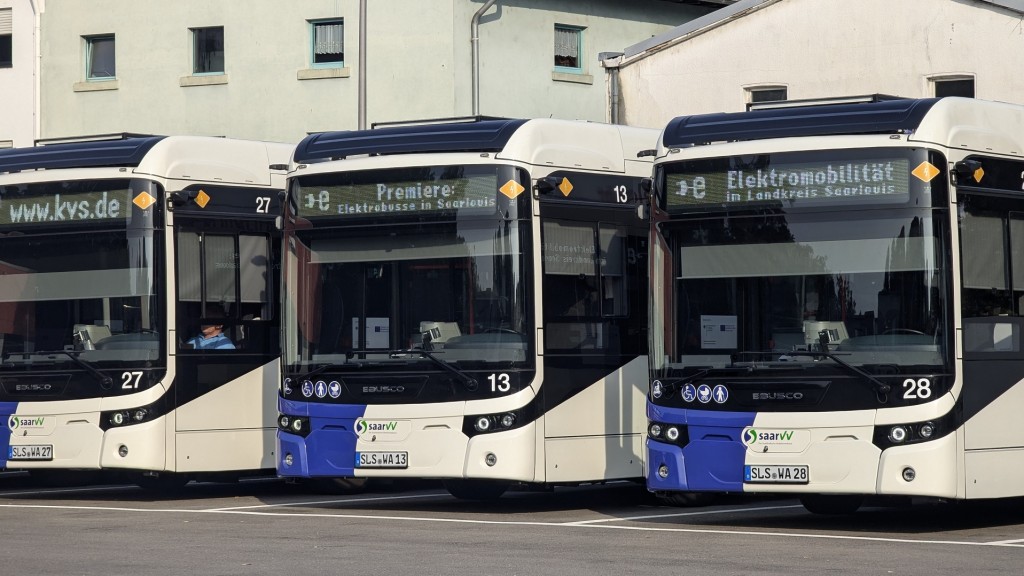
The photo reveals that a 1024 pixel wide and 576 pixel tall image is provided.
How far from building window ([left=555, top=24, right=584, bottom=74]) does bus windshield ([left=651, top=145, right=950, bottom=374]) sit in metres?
24.4

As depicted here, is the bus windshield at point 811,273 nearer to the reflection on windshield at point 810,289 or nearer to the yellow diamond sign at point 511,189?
the reflection on windshield at point 810,289

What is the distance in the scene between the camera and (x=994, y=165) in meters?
13.8

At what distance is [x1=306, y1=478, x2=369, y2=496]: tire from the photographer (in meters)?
17.6

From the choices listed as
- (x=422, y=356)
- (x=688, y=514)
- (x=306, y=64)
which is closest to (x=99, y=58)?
(x=306, y=64)

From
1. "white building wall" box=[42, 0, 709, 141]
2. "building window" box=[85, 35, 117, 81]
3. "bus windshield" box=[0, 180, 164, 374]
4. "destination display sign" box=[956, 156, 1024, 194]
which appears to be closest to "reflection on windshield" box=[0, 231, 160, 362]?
"bus windshield" box=[0, 180, 164, 374]

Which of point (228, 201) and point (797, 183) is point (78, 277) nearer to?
point (228, 201)

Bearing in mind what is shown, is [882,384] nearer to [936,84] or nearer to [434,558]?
[434,558]

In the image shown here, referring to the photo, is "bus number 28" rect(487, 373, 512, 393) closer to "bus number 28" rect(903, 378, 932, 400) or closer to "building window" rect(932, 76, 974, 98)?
"bus number 28" rect(903, 378, 932, 400)

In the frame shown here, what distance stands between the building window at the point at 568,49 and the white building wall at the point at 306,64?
17 cm

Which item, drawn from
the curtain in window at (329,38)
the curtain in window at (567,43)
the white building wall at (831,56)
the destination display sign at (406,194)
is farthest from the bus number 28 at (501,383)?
the curtain in window at (567,43)

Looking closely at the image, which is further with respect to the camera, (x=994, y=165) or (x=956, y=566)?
(x=994, y=165)

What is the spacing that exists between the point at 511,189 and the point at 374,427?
211cm

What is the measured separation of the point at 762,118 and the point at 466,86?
73.5 ft

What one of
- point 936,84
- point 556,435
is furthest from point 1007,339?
point 936,84
